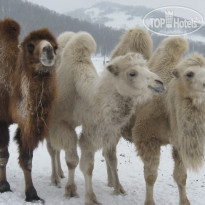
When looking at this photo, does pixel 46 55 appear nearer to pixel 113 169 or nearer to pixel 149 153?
pixel 149 153

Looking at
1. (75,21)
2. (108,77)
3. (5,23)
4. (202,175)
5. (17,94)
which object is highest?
(75,21)

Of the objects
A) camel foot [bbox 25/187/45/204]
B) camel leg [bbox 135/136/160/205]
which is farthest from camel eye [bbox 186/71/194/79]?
camel foot [bbox 25/187/45/204]

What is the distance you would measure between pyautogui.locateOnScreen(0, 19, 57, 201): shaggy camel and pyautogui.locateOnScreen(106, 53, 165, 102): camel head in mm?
949

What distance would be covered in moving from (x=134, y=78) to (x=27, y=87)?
1.54m

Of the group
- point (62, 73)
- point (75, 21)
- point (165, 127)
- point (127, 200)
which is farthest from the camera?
point (75, 21)

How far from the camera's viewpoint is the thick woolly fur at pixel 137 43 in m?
5.93

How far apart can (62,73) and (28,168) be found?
67.2 inches

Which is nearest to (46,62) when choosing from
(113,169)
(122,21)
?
(113,169)

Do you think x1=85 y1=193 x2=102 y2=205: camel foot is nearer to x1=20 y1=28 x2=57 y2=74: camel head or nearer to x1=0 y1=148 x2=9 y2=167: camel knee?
x1=0 y1=148 x2=9 y2=167: camel knee

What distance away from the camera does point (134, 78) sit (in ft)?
13.4

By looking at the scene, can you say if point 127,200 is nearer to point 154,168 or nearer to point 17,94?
point 154,168

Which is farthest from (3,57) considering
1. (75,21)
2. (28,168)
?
(75,21)

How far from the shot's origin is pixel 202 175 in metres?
8.02

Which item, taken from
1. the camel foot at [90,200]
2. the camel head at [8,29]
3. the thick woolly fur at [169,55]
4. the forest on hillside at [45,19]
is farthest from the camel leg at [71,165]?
the forest on hillside at [45,19]
